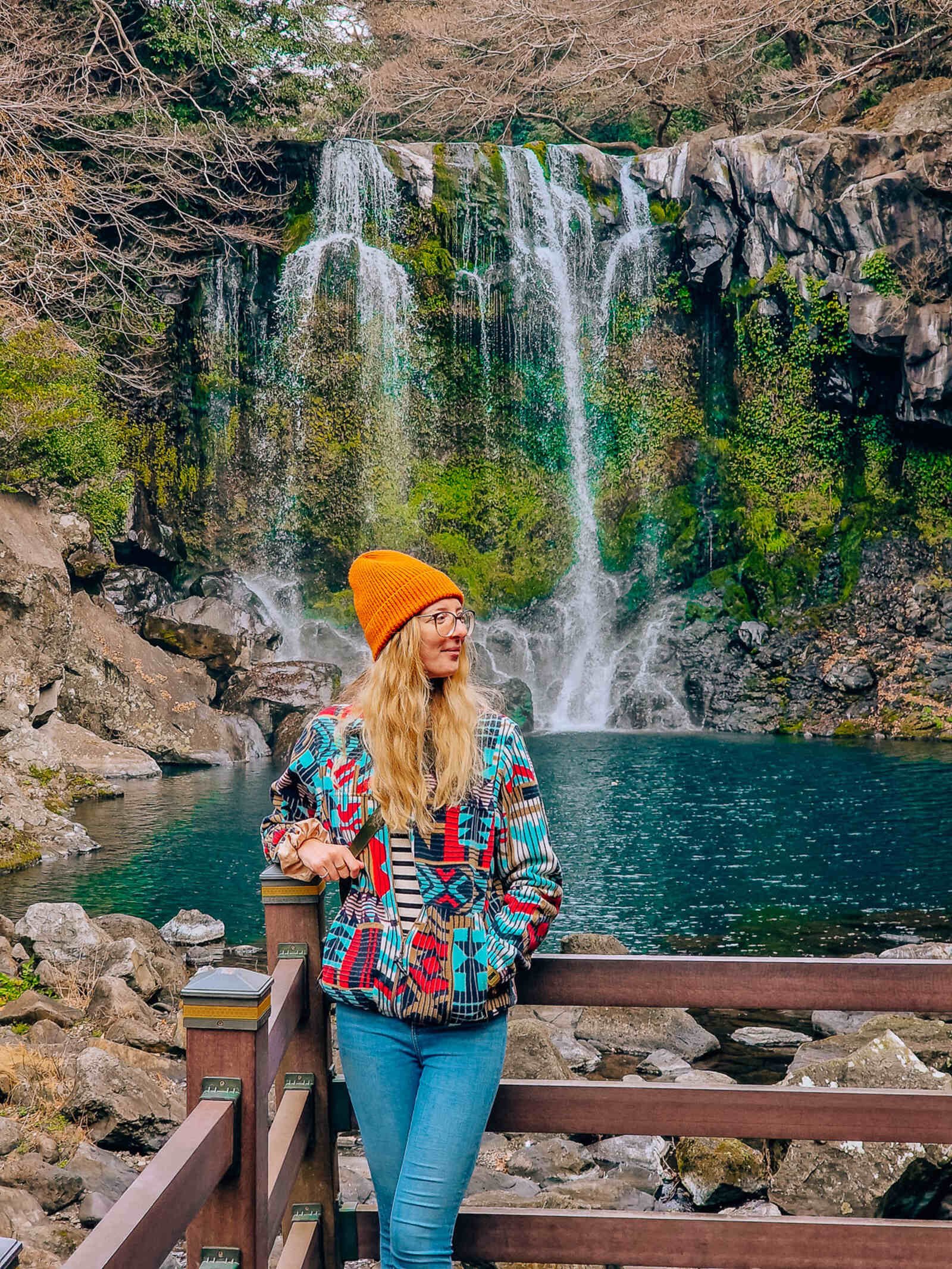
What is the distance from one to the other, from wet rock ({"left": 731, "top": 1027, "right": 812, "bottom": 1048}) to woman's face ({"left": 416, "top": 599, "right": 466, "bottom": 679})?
16.9 ft

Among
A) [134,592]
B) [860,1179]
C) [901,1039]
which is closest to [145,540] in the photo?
[134,592]

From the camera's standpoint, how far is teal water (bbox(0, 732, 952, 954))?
9.21m

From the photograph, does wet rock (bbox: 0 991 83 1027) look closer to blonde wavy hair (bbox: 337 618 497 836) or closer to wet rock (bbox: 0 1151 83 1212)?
wet rock (bbox: 0 1151 83 1212)

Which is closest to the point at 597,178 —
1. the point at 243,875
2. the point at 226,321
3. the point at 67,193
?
the point at 226,321

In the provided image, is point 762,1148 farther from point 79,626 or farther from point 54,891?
point 79,626

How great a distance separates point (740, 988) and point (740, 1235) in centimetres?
49

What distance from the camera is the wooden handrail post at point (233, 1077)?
6.15 ft

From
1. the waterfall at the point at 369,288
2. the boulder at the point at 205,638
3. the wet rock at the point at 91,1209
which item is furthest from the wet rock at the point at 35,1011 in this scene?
the waterfall at the point at 369,288

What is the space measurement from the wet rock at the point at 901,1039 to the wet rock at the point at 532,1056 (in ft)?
3.68

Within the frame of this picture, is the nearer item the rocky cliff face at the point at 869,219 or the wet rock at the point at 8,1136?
the wet rock at the point at 8,1136

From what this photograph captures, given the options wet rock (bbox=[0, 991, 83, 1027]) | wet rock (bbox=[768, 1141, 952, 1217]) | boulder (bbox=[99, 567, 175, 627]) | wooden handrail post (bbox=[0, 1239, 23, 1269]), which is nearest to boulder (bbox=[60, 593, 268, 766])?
boulder (bbox=[99, 567, 175, 627])

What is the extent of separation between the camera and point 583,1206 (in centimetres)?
394

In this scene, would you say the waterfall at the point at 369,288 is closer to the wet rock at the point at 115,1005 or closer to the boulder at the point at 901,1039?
the wet rock at the point at 115,1005

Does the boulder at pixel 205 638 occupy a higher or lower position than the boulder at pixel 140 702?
higher
